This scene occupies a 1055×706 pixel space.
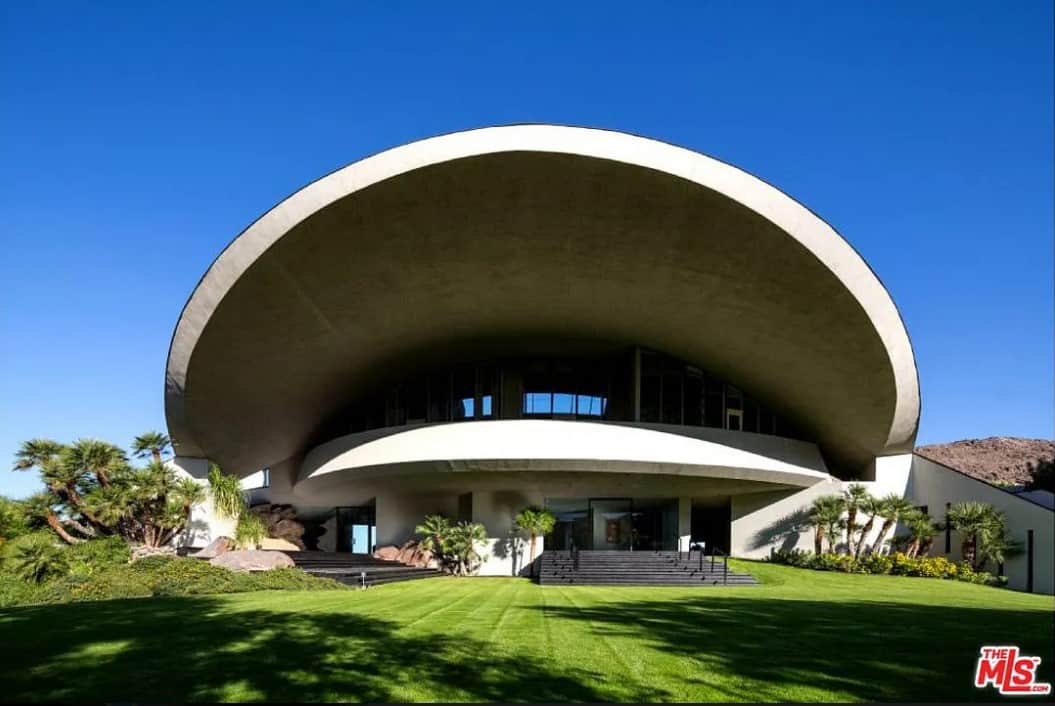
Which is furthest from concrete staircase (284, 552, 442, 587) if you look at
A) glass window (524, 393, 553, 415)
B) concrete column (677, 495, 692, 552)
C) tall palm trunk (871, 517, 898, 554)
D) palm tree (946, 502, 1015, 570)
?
palm tree (946, 502, 1015, 570)

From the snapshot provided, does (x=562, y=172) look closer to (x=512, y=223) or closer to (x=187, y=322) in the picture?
(x=512, y=223)

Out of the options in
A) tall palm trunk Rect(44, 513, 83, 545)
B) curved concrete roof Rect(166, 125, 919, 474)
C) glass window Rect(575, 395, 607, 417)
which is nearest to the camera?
curved concrete roof Rect(166, 125, 919, 474)

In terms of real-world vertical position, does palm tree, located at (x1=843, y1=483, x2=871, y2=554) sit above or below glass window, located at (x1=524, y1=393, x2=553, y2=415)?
below

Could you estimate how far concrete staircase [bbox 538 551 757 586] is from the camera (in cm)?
2319

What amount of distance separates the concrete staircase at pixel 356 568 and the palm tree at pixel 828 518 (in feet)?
48.7

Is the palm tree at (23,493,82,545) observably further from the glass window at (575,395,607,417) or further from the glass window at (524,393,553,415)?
the glass window at (575,395,607,417)

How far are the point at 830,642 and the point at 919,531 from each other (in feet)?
66.0

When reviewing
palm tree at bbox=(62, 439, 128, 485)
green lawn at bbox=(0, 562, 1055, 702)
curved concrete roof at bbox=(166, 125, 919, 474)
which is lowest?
green lawn at bbox=(0, 562, 1055, 702)

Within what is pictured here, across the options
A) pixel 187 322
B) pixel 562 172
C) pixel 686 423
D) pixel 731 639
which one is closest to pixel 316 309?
pixel 187 322

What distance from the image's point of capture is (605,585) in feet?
75.9

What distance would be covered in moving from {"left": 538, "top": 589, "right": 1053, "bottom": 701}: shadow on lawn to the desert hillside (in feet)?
147

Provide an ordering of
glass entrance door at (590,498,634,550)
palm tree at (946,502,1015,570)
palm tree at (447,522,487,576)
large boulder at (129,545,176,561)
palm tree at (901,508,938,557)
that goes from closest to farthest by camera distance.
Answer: palm tree at (946,502,1015,570)
palm tree at (901,508,938,557)
large boulder at (129,545,176,561)
palm tree at (447,522,487,576)
glass entrance door at (590,498,634,550)

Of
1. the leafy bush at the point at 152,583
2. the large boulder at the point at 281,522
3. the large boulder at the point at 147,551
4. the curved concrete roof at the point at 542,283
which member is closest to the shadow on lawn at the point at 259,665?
the leafy bush at the point at 152,583

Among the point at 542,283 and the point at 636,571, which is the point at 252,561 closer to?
the point at 636,571
